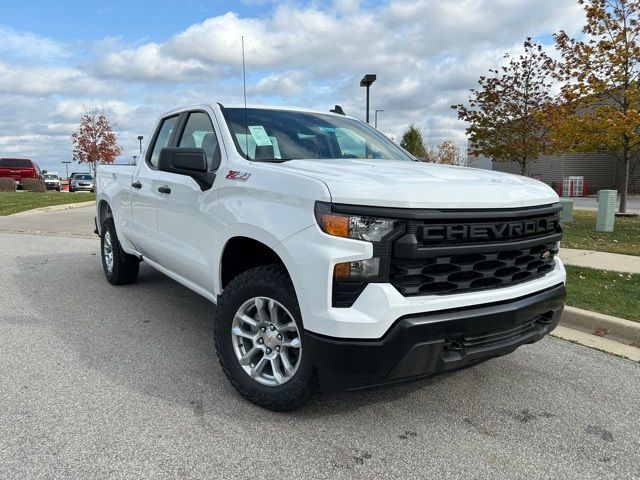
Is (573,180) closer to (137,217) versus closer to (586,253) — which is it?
(586,253)

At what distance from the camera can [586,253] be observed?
26.6 feet

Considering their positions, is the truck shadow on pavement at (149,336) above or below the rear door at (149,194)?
below

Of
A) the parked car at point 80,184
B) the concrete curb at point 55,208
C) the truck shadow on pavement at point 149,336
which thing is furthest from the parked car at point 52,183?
the truck shadow on pavement at point 149,336

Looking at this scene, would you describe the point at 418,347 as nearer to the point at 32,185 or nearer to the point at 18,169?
the point at 32,185

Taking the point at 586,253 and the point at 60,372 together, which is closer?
the point at 60,372

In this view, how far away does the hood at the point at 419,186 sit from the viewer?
2578 millimetres

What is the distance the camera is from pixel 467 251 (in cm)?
270

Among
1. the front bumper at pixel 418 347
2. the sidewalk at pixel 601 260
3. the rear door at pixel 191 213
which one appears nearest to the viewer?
the front bumper at pixel 418 347

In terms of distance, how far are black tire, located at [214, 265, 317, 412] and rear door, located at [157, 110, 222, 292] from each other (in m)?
0.47

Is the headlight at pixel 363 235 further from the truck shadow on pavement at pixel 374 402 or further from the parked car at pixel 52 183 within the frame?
the parked car at pixel 52 183

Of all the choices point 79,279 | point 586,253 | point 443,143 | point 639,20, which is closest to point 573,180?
point 443,143

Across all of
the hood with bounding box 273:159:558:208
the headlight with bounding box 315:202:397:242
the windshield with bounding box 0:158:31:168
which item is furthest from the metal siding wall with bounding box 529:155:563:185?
the headlight with bounding box 315:202:397:242

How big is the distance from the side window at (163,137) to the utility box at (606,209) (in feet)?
30.2

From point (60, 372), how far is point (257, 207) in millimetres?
1901
